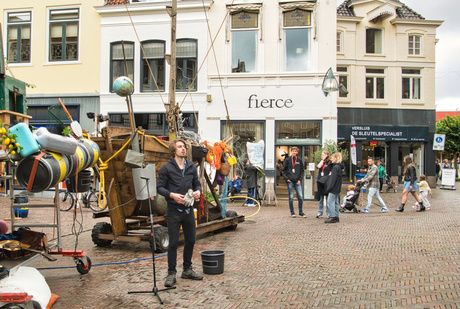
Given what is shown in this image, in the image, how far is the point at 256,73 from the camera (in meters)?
17.8

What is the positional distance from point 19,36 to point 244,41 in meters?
9.94

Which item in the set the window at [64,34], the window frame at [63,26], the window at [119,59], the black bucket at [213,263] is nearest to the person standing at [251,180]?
the window at [119,59]

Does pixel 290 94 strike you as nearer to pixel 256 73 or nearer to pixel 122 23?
pixel 256 73

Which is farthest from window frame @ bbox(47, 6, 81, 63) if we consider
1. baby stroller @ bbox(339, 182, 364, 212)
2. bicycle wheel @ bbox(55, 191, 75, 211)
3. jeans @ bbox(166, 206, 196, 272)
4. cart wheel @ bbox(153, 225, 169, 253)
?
jeans @ bbox(166, 206, 196, 272)

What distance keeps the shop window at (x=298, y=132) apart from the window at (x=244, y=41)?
2.75 metres

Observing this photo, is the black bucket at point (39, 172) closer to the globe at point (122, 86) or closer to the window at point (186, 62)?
the globe at point (122, 86)

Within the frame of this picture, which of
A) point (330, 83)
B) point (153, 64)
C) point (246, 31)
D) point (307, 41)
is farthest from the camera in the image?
point (153, 64)

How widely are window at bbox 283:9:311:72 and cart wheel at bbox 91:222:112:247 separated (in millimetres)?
11817

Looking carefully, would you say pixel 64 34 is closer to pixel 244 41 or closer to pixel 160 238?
pixel 244 41

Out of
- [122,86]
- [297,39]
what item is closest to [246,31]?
[297,39]

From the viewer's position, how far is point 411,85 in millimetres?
26391

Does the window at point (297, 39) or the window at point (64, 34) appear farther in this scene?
the window at point (64, 34)

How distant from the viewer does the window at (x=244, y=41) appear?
59.4 feet

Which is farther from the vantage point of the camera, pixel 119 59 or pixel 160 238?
pixel 119 59
